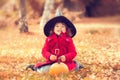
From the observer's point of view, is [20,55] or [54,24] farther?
[20,55]

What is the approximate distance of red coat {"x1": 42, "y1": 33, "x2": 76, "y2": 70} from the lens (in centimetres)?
976

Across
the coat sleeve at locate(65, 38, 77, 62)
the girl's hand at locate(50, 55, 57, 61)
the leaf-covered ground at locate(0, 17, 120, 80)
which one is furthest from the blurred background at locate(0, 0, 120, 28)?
the girl's hand at locate(50, 55, 57, 61)

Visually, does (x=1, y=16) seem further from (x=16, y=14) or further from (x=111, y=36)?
(x=111, y=36)

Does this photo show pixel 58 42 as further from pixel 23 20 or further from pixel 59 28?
pixel 23 20

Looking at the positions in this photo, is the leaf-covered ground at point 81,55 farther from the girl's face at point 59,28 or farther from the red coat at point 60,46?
the girl's face at point 59,28

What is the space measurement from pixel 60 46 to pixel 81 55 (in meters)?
2.83

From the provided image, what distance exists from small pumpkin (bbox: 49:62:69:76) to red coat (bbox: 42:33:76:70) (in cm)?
31

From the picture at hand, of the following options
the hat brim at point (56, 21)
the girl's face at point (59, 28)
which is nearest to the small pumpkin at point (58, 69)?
the girl's face at point (59, 28)

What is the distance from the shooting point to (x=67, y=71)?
9539 millimetres

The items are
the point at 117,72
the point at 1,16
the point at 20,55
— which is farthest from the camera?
the point at 1,16

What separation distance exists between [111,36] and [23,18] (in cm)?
467

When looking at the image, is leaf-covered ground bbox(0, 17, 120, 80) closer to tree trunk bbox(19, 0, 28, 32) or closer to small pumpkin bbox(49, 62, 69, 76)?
small pumpkin bbox(49, 62, 69, 76)

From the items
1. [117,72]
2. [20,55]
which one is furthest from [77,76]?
[20,55]

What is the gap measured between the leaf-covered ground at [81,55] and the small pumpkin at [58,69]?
5.1 inches
